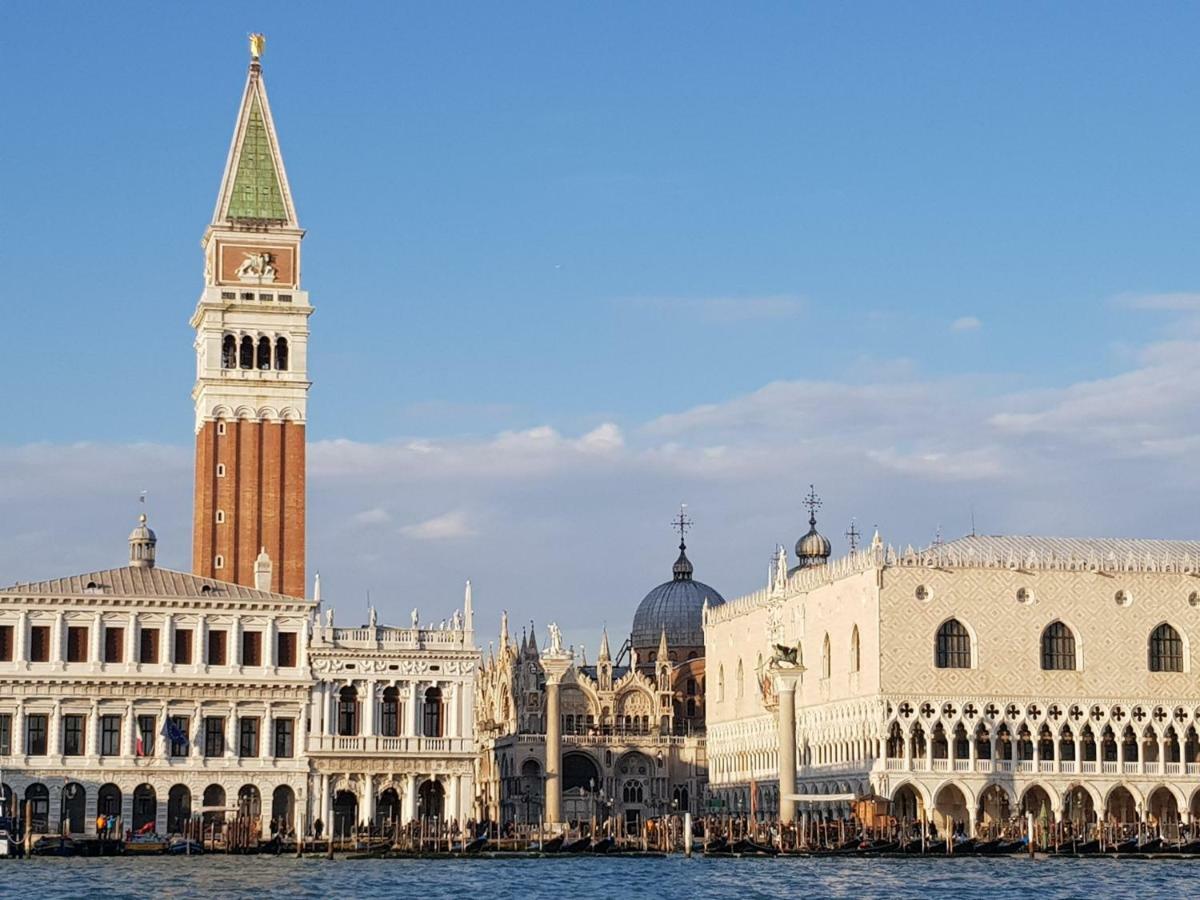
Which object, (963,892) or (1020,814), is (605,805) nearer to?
(1020,814)

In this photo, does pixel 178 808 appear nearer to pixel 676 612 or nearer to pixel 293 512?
pixel 293 512

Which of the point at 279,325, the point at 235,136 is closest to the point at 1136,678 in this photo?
the point at 279,325

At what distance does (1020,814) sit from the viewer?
261ft

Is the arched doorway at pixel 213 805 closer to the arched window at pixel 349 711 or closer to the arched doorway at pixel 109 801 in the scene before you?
the arched doorway at pixel 109 801

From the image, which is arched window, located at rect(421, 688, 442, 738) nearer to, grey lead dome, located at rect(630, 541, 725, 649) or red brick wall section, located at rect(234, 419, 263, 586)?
red brick wall section, located at rect(234, 419, 263, 586)

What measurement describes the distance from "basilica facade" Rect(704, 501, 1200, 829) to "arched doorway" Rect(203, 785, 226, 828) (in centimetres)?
1978

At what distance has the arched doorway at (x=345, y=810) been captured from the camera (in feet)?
247

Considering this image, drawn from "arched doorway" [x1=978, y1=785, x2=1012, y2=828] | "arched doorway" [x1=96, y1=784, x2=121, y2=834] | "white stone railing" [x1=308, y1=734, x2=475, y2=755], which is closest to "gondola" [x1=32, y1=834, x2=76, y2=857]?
"arched doorway" [x1=96, y1=784, x2=121, y2=834]

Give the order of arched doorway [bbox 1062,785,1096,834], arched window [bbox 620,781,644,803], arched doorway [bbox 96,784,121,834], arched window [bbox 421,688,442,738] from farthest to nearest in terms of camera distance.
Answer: arched window [bbox 620,781,644,803] → arched doorway [bbox 1062,785,1096,834] → arched window [bbox 421,688,442,738] → arched doorway [bbox 96,784,121,834]

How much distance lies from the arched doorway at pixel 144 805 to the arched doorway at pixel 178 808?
1.57 feet

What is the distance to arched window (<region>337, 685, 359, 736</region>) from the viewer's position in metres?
75.1

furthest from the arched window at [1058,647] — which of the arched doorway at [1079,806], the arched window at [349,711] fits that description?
the arched window at [349,711]

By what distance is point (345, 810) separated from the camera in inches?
2985

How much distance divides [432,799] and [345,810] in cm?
294
